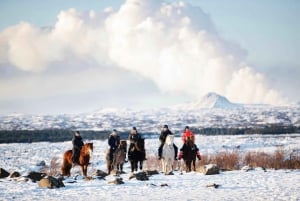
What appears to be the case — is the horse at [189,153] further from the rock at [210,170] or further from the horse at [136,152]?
the horse at [136,152]

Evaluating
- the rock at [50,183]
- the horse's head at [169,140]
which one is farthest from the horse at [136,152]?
the rock at [50,183]

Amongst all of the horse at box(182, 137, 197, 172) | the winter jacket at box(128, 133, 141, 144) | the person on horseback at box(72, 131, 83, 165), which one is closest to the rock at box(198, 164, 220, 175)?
the horse at box(182, 137, 197, 172)

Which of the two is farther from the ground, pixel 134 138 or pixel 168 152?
pixel 134 138

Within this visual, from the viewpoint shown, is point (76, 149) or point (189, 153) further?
point (189, 153)

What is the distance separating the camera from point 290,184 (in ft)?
60.2

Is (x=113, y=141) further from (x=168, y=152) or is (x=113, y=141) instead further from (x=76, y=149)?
(x=168, y=152)

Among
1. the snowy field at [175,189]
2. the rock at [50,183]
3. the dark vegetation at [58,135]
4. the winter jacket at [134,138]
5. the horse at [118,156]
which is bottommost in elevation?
the snowy field at [175,189]

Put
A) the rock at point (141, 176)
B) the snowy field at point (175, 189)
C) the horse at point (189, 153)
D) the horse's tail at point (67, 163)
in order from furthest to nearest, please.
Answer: the horse at point (189, 153), the horse's tail at point (67, 163), the rock at point (141, 176), the snowy field at point (175, 189)

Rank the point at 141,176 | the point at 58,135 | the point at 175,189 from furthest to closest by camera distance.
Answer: the point at 58,135, the point at 141,176, the point at 175,189

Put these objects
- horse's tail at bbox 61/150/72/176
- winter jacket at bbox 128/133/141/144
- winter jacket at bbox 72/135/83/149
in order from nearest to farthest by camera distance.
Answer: winter jacket at bbox 72/135/83/149 < horse's tail at bbox 61/150/72/176 < winter jacket at bbox 128/133/141/144

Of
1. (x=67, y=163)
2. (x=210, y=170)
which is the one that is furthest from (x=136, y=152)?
(x=210, y=170)

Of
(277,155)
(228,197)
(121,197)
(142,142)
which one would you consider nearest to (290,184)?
(228,197)

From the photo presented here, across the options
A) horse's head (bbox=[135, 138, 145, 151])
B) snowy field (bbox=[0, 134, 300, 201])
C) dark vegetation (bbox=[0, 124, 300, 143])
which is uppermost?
dark vegetation (bbox=[0, 124, 300, 143])

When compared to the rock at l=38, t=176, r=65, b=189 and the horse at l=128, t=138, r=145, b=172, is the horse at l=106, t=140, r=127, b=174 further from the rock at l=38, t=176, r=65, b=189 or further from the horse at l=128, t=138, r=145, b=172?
the rock at l=38, t=176, r=65, b=189
